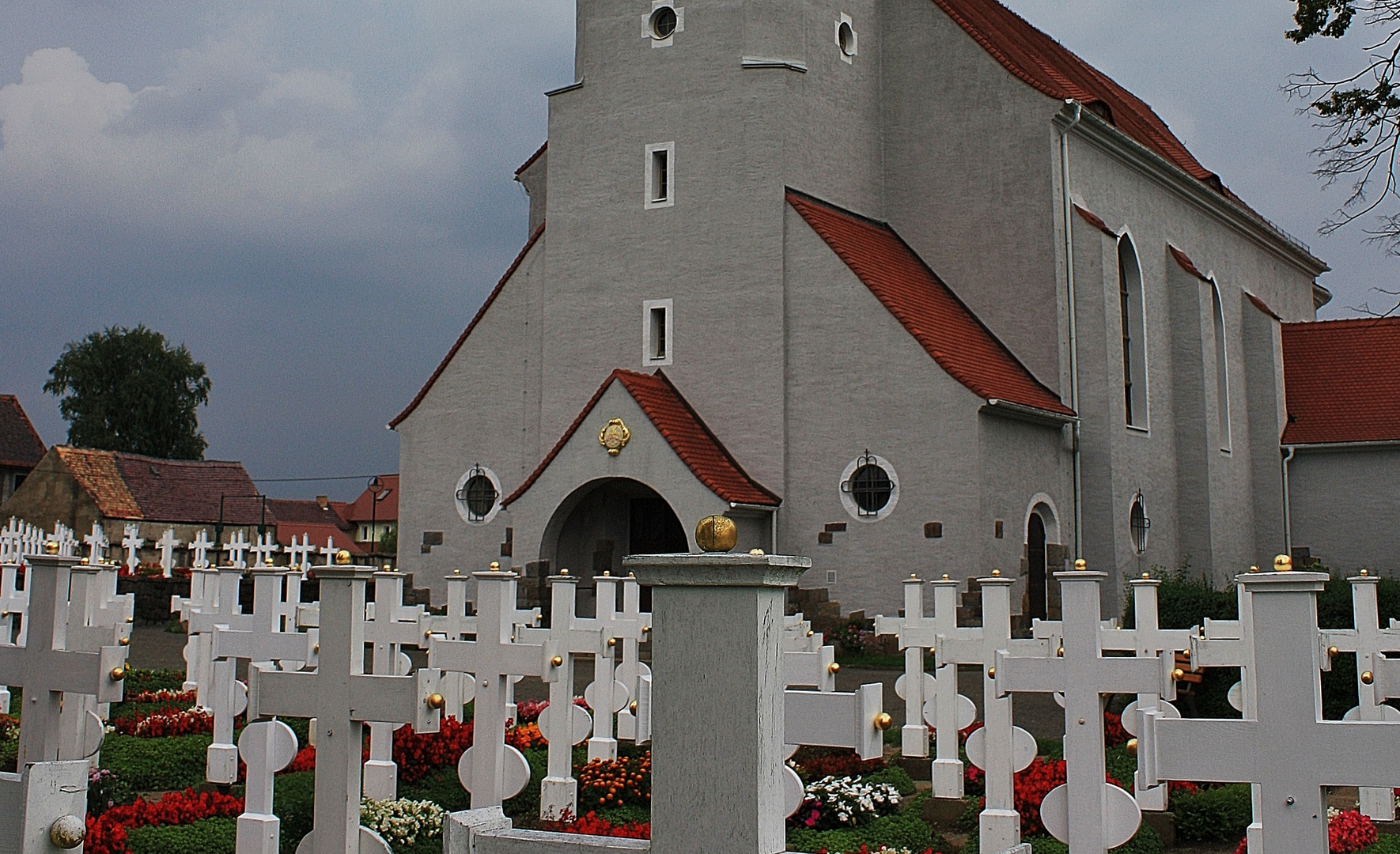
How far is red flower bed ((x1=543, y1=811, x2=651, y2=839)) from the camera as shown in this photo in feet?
23.5

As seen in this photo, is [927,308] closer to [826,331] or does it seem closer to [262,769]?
[826,331]

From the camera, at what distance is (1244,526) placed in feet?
92.8

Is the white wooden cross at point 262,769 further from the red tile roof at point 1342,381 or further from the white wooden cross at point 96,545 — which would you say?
the red tile roof at point 1342,381

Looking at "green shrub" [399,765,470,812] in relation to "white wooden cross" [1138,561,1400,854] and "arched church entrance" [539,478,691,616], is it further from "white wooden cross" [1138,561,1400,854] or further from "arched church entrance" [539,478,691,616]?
"arched church entrance" [539,478,691,616]

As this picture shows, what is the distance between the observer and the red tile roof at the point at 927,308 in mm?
20766

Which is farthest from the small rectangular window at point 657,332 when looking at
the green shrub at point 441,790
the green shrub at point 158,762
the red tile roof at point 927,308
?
the green shrub at point 441,790

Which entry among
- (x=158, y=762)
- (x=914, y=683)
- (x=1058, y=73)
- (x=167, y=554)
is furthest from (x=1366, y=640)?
(x=167, y=554)

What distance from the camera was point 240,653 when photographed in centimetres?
805

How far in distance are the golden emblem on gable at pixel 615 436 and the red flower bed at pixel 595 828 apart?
43.1ft

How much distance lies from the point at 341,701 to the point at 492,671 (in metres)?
2.47

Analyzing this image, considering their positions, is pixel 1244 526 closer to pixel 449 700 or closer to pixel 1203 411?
pixel 1203 411

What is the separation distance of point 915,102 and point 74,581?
20.0 metres

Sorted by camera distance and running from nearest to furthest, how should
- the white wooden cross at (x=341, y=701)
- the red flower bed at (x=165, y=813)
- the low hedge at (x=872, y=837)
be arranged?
the white wooden cross at (x=341, y=701)
the red flower bed at (x=165, y=813)
the low hedge at (x=872, y=837)

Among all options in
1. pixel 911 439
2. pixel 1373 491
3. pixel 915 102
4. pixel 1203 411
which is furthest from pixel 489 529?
pixel 1373 491
